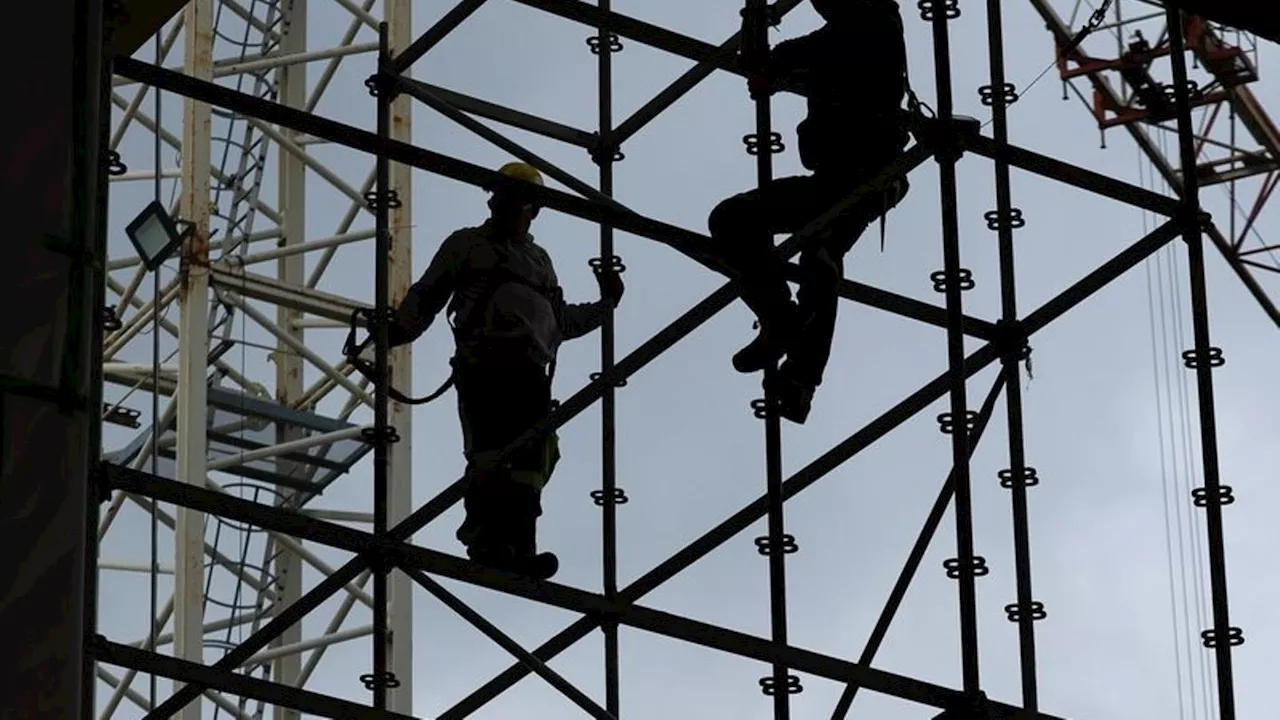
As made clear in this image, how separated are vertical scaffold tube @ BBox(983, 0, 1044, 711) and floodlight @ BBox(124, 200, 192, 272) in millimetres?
3538

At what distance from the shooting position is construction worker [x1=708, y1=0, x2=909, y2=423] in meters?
12.5

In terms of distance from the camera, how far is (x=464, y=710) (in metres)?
13.2

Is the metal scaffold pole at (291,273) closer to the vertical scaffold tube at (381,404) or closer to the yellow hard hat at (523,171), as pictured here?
the yellow hard hat at (523,171)

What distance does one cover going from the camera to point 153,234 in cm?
1366

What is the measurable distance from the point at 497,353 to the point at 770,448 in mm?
1390

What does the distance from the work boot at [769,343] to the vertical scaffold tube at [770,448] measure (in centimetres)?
12

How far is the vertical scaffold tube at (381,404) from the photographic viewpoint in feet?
41.9

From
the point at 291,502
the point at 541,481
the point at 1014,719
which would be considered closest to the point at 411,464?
the point at 291,502

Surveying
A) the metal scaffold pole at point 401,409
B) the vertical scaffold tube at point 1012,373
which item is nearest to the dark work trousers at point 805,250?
the vertical scaffold tube at point 1012,373

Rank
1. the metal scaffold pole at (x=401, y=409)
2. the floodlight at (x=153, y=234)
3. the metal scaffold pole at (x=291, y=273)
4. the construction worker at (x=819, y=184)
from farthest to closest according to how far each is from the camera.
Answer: the metal scaffold pole at (x=291, y=273)
the metal scaffold pole at (x=401, y=409)
the floodlight at (x=153, y=234)
the construction worker at (x=819, y=184)

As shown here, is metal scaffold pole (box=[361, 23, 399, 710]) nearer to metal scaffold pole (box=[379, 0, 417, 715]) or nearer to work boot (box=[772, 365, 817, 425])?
work boot (box=[772, 365, 817, 425])

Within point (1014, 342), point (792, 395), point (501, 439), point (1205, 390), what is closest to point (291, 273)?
point (501, 439)

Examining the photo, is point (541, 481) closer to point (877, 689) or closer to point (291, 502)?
point (877, 689)

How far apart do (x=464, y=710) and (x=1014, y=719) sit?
2308 mm
